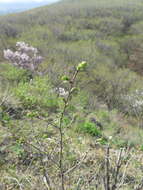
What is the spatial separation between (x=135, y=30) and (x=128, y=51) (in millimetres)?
9648

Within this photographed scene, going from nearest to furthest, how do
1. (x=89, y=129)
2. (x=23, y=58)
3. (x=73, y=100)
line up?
(x=89, y=129), (x=73, y=100), (x=23, y=58)

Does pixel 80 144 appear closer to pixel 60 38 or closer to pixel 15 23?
pixel 60 38

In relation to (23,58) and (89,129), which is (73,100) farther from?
(23,58)

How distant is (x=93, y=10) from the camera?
50.8 meters

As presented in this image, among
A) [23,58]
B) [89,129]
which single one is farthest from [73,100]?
[23,58]

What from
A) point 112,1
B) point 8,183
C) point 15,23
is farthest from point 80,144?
point 112,1

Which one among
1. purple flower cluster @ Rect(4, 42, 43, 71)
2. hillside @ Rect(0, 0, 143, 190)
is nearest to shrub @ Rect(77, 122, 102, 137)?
hillside @ Rect(0, 0, 143, 190)

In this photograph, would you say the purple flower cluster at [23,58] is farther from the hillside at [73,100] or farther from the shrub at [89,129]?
the shrub at [89,129]

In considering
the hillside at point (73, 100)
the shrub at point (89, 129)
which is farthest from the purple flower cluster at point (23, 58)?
the shrub at point (89, 129)

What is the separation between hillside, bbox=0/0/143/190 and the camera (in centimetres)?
193

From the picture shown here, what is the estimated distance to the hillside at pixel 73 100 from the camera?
6.34 ft

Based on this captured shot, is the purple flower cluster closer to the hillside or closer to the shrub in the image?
the hillside

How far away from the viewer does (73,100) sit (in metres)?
6.67

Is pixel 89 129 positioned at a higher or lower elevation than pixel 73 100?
higher
